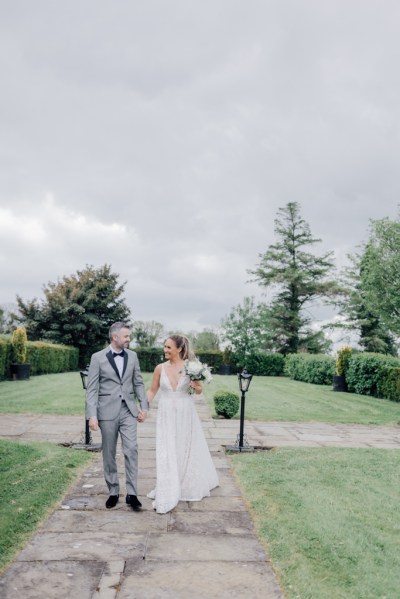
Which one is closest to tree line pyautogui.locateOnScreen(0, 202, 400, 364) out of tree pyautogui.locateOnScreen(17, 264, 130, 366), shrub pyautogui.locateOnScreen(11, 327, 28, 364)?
tree pyautogui.locateOnScreen(17, 264, 130, 366)

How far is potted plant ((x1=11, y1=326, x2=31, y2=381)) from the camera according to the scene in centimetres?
2189

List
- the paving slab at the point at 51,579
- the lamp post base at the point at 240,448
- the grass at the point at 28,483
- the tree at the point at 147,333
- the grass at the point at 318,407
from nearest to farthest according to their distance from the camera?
1. the paving slab at the point at 51,579
2. the grass at the point at 28,483
3. the lamp post base at the point at 240,448
4. the grass at the point at 318,407
5. the tree at the point at 147,333

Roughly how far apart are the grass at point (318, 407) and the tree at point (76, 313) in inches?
733

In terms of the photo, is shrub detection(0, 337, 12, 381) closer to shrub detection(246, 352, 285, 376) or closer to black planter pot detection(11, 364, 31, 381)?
black planter pot detection(11, 364, 31, 381)

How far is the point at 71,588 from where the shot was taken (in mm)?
3406

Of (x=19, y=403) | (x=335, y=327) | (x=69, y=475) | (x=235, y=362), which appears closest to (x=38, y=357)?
(x=19, y=403)

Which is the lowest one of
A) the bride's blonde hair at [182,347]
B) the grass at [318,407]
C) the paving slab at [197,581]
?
the paving slab at [197,581]

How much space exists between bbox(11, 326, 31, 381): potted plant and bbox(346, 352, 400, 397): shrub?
45.4 feet

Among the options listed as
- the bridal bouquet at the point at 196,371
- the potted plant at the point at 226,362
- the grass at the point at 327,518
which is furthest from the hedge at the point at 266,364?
the bridal bouquet at the point at 196,371

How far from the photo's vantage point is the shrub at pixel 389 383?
18.5 metres

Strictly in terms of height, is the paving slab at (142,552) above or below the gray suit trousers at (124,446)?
below

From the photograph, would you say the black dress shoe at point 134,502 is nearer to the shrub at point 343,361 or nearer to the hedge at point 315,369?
the shrub at point 343,361

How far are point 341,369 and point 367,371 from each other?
1.83 m

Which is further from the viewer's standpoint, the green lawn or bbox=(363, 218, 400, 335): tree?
bbox=(363, 218, 400, 335): tree
